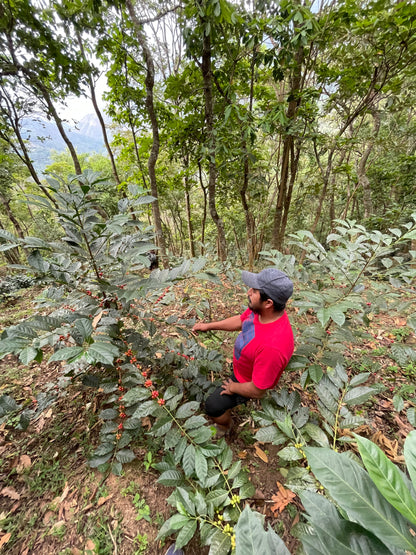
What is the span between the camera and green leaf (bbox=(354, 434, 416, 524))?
17.3 inches

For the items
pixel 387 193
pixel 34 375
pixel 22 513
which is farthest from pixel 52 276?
pixel 387 193

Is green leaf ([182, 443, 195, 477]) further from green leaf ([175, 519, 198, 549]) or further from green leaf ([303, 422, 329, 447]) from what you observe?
green leaf ([303, 422, 329, 447])

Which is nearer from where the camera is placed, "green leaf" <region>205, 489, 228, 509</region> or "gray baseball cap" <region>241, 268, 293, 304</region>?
"green leaf" <region>205, 489, 228, 509</region>

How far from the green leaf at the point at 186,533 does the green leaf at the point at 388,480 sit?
114 centimetres

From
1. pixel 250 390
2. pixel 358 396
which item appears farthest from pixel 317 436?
pixel 250 390

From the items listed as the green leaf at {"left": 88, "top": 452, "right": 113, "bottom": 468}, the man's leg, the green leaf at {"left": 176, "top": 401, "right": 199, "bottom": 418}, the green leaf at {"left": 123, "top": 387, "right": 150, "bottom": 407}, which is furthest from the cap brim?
the green leaf at {"left": 88, "top": 452, "right": 113, "bottom": 468}

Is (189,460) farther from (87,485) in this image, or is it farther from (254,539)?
(87,485)

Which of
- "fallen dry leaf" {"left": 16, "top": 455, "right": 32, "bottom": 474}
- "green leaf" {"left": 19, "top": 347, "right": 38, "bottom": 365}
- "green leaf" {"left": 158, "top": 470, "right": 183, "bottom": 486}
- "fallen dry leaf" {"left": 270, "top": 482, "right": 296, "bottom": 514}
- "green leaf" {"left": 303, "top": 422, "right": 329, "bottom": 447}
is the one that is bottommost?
"fallen dry leaf" {"left": 270, "top": 482, "right": 296, "bottom": 514}

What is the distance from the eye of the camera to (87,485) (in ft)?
5.43

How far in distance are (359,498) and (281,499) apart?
151 cm

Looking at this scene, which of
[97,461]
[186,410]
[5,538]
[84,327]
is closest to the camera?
[84,327]

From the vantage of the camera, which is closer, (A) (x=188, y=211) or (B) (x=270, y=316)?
(B) (x=270, y=316)

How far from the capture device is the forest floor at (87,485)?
1427mm

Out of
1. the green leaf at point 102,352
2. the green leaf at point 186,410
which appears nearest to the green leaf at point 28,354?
the green leaf at point 102,352
